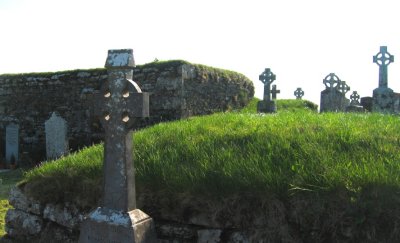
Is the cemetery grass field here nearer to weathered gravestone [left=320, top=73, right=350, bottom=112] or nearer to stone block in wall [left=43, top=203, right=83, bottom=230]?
stone block in wall [left=43, top=203, right=83, bottom=230]

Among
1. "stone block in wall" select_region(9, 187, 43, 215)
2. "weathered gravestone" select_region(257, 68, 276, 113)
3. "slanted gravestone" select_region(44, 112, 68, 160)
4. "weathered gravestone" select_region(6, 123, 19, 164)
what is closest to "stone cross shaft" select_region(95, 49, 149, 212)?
"stone block in wall" select_region(9, 187, 43, 215)

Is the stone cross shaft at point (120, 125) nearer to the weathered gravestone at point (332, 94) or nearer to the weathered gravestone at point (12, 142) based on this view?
the weathered gravestone at point (12, 142)

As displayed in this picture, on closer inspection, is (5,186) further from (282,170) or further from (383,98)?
(383,98)

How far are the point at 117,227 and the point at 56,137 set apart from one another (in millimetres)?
8417

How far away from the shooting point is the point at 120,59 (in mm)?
3744

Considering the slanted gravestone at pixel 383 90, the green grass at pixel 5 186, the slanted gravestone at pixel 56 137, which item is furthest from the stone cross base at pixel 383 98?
the green grass at pixel 5 186

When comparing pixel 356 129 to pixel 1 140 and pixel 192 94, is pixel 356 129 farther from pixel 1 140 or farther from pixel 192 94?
pixel 1 140

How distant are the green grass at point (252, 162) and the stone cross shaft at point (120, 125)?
574 millimetres

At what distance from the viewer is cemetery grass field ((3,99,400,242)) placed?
3420 millimetres

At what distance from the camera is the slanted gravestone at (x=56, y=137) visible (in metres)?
11.4

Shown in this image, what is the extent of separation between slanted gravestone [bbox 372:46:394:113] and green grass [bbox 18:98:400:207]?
7633 millimetres

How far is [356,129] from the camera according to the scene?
16.6ft

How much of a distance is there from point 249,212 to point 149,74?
7304 millimetres

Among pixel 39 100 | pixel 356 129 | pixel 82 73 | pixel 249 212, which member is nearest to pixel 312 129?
pixel 356 129
